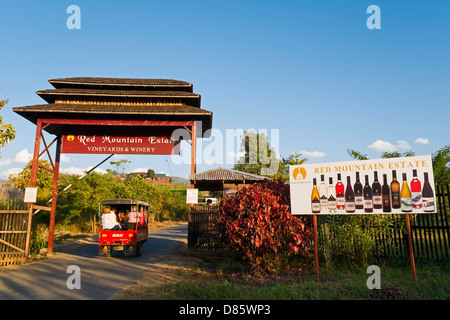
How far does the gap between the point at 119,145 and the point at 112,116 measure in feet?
4.71

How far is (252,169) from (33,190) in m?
31.2

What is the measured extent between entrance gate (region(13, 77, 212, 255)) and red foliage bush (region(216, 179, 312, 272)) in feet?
19.1

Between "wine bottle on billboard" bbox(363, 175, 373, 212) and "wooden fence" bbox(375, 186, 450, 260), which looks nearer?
"wine bottle on billboard" bbox(363, 175, 373, 212)

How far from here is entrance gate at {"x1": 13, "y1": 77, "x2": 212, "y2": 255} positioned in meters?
14.0

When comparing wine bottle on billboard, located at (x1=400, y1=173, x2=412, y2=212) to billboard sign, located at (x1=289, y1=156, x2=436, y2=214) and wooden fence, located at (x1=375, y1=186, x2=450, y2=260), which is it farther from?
wooden fence, located at (x1=375, y1=186, x2=450, y2=260)

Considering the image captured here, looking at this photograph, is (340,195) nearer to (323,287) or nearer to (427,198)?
(427,198)

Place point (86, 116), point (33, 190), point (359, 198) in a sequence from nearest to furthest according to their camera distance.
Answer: point (359, 198), point (33, 190), point (86, 116)

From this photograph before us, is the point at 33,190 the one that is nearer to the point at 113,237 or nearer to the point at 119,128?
the point at 113,237

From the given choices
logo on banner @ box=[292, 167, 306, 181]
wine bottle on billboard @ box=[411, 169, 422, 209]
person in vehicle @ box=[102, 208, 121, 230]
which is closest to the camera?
wine bottle on billboard @ box=[411, 169, 422, 209]

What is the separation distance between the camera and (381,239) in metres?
9.06

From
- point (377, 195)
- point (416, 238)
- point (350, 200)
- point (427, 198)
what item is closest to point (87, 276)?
point (350, 200)

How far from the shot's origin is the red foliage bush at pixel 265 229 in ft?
26.1

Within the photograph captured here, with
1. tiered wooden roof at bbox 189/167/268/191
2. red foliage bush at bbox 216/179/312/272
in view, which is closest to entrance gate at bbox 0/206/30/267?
tiered wooden roof at bbox 189/167/268/191
